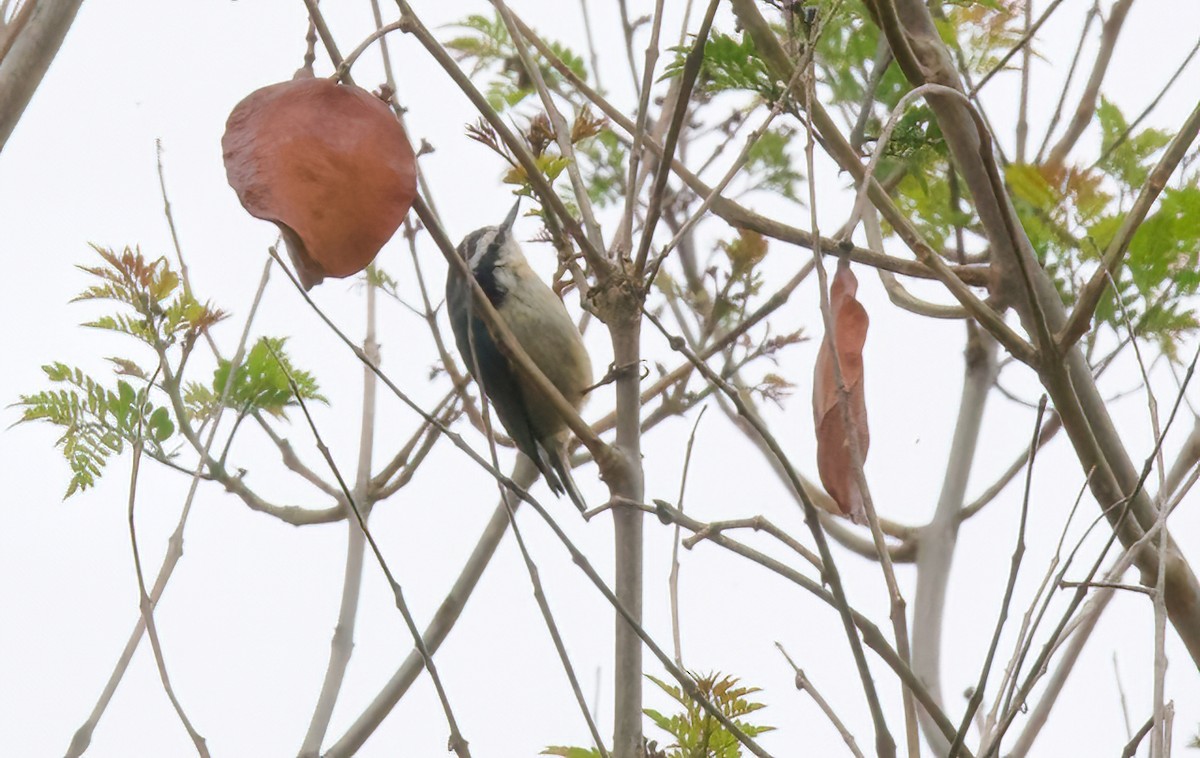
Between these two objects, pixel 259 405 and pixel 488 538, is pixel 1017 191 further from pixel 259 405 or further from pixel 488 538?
pixel 259 405

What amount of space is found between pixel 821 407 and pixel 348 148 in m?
0.59

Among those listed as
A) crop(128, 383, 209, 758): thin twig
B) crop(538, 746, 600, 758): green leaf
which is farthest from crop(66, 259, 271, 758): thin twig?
crop(538, 746, 600, 758): green leaf

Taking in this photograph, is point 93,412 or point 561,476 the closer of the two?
point 93,412

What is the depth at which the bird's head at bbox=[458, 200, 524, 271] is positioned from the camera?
3.87 m

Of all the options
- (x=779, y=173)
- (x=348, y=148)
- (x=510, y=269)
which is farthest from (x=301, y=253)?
(x=510, y=269)

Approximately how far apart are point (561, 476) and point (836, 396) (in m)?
2.55

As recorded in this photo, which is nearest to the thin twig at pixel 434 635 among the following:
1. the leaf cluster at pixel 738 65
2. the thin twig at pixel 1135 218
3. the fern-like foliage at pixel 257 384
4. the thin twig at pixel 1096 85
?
the fern-like foliage at pixel 257 384

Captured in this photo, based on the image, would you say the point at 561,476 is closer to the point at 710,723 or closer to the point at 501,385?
the point at 501,385

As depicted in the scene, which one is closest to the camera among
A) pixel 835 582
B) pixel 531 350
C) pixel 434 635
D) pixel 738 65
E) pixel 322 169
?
pixel 835 582

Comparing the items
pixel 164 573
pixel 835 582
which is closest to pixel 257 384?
pixel 164 573

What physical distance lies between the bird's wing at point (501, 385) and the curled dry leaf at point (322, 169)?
2113 mm

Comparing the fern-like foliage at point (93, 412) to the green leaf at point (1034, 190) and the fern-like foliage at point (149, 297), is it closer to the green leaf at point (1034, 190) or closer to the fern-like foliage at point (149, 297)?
the fern-like foliage at point (149, 297)

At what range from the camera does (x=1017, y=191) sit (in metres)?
2.10

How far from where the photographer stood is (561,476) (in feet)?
12.7
